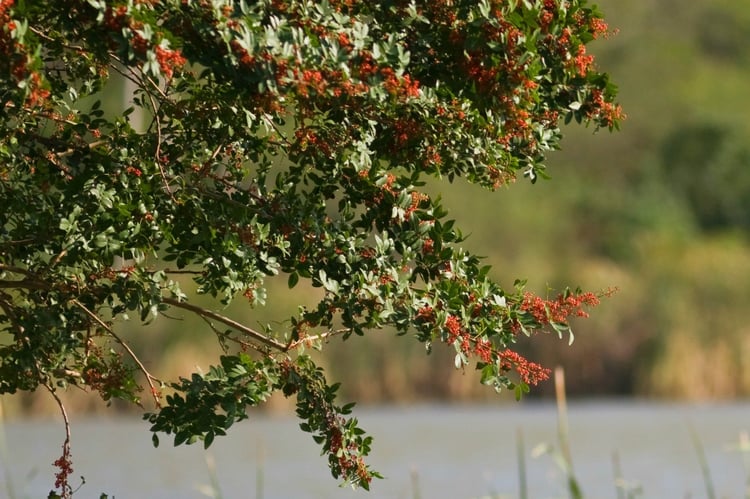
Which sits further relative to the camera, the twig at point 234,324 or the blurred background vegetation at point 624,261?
the blurred background vegetation at point 624,261

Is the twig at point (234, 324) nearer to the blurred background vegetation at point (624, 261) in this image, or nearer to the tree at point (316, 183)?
the tree at point (316, 183)

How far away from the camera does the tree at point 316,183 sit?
215 inches

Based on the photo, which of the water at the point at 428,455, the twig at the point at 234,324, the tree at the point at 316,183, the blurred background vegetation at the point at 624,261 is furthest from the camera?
the blurred background vegetation at the point at 624,261

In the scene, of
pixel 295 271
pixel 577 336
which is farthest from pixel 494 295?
pixel 577 336

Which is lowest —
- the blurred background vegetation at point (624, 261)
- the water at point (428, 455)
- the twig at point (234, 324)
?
the twig at point (234, 324)

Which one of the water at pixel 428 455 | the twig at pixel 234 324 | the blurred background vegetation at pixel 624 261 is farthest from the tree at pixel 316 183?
the blurred background vegetation at pixel 624 261

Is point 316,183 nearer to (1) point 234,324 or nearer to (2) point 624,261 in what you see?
(1) point 234,324

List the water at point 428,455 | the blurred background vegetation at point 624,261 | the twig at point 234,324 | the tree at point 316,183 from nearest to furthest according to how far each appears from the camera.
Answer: the tree at point 316,183, the twig at point 234,324, the water at point 428,455, the blurred background vegetation at point 624,261

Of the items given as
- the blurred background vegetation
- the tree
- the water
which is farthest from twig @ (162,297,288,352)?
the blurred background vegetation

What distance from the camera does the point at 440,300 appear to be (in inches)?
226

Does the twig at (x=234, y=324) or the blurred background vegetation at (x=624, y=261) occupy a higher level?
the blurred background vegetation at (x=624, y=261)

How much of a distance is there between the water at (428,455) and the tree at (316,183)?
6.93m

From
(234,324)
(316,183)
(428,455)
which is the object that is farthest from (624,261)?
(316,183)

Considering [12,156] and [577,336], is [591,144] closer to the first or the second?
[577,336]
